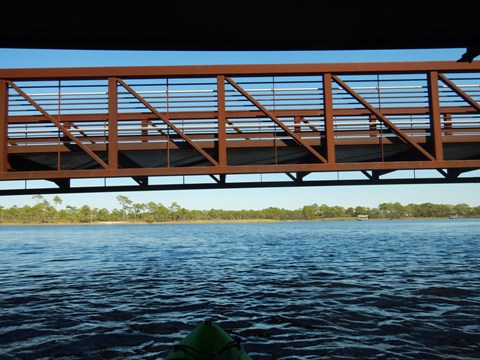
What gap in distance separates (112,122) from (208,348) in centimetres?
852

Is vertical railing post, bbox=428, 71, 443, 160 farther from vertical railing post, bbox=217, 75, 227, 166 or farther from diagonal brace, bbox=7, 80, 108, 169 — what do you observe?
diagonal brace, bbox=7, 80, 108, 169

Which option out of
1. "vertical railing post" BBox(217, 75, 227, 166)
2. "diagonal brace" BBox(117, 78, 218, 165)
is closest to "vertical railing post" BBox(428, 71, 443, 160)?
"vertical railing post" BBox(217, 75, 227, 166)

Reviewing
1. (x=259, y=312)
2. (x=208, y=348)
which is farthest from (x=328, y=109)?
(x=208, y=348)

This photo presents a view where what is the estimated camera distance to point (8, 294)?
42.3ft

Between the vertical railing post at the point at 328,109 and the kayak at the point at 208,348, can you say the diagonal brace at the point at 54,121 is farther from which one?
the kayak at the point at 208,348

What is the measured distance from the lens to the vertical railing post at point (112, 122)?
11.4 meters

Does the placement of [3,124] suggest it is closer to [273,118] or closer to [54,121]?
[54,121]

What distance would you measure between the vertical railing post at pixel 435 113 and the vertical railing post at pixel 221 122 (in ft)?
21.1

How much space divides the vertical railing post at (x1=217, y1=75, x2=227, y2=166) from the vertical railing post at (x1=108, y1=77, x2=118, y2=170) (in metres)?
3.11

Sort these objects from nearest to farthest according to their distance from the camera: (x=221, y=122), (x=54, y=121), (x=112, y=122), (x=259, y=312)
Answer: (x=259, y=312), (x=54, y=121), (x=112, y=122), (x=221, y=122)

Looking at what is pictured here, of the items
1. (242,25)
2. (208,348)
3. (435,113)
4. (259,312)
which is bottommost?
(259,312)

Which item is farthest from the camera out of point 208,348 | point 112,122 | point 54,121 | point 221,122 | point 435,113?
point 435,113

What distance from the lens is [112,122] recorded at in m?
11.4

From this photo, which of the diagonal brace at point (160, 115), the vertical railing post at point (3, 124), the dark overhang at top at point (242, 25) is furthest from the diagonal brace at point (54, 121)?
the dark overhang at top at point (242, 25)
